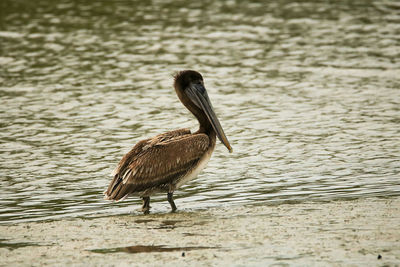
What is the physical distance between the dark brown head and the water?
2.51 ft

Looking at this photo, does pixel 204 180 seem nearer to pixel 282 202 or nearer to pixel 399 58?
pixel 282 202

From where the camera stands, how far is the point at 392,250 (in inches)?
224

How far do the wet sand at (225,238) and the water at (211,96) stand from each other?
518mm

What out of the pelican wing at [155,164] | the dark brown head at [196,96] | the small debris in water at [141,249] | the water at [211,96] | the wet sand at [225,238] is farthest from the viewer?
the water at [211,96]

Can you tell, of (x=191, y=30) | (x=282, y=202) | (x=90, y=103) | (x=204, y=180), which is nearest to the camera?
(x=282, y=202)

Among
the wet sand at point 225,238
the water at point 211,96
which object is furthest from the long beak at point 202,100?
the wet sand at point 225,238

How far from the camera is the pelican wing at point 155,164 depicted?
7.32 meters

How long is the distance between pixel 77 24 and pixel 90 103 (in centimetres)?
600

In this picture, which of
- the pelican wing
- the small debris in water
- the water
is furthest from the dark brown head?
the small debris in water

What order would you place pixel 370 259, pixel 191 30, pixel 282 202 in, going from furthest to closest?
pixel 191 30 < pixel 282 202 < pixel 370 259

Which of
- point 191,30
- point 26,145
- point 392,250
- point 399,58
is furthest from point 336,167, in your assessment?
point 191,30

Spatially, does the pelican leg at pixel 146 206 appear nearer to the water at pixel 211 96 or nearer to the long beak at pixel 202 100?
the water at pixel 211 96

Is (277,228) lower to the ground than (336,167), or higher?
higher

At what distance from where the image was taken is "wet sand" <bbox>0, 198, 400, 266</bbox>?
570cm
